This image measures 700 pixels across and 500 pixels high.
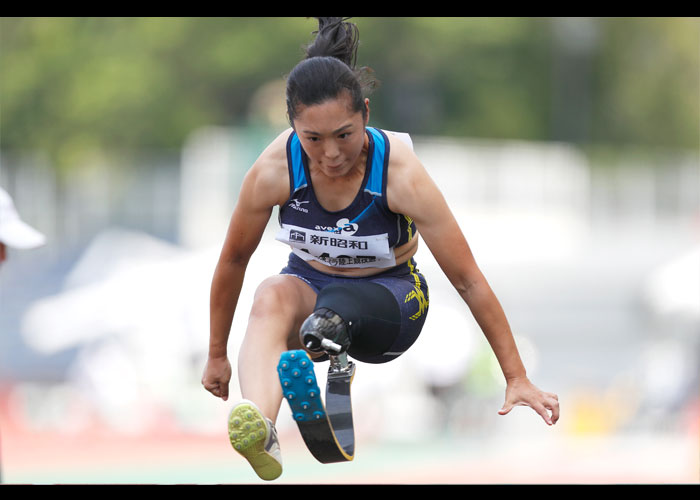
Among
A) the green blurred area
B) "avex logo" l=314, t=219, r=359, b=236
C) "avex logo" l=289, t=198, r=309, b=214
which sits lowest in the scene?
"avex logo" l=314, t=219, r=359, b=236

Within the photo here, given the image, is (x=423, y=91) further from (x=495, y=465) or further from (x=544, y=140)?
(x=495, y=465)

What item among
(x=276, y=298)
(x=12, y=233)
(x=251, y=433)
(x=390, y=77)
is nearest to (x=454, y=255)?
(x=276, y=298)

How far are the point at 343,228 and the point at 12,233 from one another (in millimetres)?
1622

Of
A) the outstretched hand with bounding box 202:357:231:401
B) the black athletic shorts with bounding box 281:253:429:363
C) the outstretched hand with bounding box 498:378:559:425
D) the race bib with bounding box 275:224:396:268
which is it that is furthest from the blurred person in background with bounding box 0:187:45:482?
the outstretched hand with bounding box 498:378:559:425

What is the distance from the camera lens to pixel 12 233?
488 centimetres

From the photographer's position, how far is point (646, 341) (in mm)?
15672

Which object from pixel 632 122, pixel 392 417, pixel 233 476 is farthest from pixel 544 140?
pixel 233 476

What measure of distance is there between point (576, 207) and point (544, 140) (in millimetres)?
4955

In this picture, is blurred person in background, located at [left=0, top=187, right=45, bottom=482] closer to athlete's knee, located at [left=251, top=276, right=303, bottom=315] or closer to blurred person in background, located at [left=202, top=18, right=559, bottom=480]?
blurred person in background, located at [left=202, top=18, right=559, bottom=480]

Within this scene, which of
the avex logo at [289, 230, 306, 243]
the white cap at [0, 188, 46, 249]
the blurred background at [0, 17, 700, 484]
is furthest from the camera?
the blurred background at [0, 17, 700, 484]

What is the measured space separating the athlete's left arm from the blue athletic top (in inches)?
2.2

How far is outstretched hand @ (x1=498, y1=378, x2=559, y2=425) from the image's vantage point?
407cm

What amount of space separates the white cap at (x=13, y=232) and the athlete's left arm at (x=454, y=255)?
1702 millimetres

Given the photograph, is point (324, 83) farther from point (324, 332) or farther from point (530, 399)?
point (530, 399)
